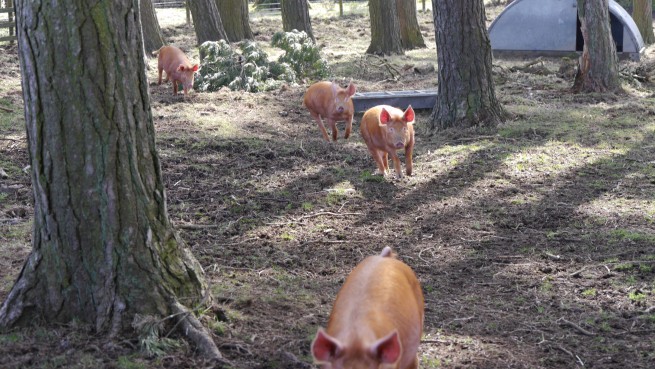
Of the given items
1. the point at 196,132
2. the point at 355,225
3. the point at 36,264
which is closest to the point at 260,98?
the point at 196,132

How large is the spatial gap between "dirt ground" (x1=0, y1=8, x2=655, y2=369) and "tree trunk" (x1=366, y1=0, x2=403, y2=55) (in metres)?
7.10

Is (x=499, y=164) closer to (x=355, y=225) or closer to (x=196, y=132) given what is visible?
(x=355, y=225)

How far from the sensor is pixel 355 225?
7824 mm

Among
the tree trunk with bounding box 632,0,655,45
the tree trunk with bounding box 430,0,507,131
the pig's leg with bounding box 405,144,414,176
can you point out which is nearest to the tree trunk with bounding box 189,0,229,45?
the tree trunk with bounding box 430,0,507,131

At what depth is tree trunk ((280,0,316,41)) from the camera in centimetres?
1916

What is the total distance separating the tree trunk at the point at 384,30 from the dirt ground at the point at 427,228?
710 cm

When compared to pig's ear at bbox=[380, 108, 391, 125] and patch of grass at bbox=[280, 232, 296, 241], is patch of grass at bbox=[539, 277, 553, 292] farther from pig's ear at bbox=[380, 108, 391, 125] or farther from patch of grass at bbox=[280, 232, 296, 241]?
pig's ear at bbox=[380, 108, 391, 125]

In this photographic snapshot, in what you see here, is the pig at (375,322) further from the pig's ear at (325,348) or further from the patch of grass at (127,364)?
the patch of grass at (127,364)

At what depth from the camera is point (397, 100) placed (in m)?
12.7

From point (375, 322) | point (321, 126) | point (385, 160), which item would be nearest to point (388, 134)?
point (385, 160)

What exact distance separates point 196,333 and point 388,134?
4557 mm

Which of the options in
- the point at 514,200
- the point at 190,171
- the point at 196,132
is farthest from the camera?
the point at 196,132

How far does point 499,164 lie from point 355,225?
111 inches

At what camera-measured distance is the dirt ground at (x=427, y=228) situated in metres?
5.14
